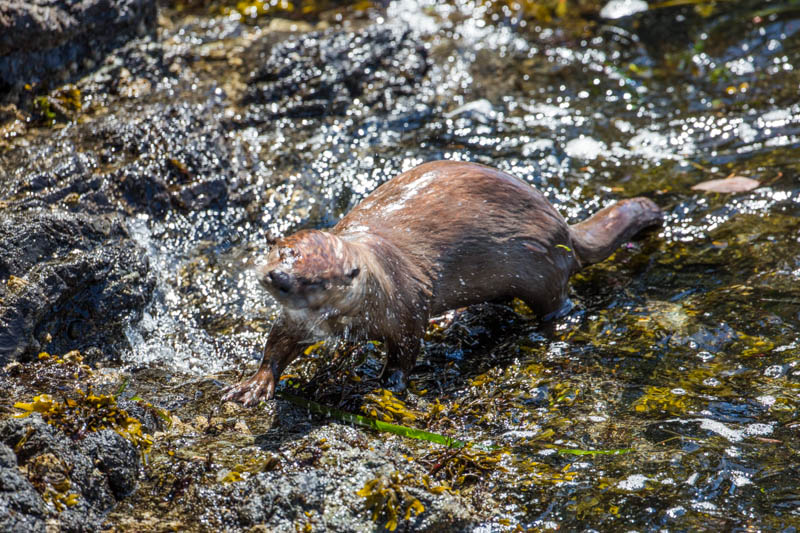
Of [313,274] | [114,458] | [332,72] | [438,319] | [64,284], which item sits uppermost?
[332,72]

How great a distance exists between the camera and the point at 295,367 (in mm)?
3367

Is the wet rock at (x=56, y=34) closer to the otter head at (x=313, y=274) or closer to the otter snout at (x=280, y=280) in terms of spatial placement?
the otter head at (x=313, y=274)

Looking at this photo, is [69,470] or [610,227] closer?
[69,470]

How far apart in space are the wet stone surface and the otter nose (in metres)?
0.52

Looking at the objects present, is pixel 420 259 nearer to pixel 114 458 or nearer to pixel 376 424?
pixel 376 424

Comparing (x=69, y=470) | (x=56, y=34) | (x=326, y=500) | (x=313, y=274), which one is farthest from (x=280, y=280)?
(x=56, y=34)

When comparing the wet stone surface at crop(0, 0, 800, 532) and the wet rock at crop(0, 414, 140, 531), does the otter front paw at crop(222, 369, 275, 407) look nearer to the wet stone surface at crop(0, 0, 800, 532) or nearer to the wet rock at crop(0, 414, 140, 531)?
the wet stone surface at crop(0, 0, 800, 532)

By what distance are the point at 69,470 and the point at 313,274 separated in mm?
968

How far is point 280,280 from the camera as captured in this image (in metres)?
2.61

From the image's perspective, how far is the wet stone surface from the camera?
7.91 ft

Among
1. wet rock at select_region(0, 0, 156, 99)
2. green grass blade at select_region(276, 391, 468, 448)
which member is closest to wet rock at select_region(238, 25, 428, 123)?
wet rock at select_region(0, 0, 156, 99)

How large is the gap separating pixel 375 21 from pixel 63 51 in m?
2.44

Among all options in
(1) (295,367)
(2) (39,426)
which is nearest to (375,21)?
(1) (295,367)

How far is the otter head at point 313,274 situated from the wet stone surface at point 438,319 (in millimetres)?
429
